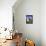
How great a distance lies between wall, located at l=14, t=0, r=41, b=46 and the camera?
485 cm

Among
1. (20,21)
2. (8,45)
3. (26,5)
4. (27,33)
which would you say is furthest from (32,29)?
(8,45)

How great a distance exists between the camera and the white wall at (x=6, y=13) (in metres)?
3.61

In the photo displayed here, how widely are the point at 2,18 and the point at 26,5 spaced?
1.61m

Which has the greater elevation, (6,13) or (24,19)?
(6,13)

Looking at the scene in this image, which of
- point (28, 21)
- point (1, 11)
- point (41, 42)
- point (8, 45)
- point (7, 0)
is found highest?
point (7, 0)

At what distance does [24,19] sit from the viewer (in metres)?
4.88

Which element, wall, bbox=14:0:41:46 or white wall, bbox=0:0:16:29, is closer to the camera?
white wall, bbox=0:0:16:29

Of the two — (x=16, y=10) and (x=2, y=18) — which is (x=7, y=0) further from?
(x=16, y=10)

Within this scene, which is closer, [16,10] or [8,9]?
[8,9]

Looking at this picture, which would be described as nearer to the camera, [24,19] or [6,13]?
[6,13]

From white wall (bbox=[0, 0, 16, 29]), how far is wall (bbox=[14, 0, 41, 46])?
120 centimetres

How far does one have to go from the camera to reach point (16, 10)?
16.0ft

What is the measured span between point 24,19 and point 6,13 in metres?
1.40

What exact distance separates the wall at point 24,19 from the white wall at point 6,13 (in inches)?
47.3
